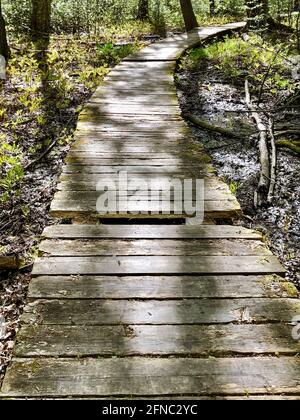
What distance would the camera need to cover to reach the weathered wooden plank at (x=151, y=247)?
3316 mm

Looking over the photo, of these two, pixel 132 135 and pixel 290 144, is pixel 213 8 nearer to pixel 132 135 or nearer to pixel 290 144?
pixel 290 144

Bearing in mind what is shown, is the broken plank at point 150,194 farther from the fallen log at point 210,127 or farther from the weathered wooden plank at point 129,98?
the weathered wooden plank at point 129,98

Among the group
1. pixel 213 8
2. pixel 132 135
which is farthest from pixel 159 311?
pixel 213 8

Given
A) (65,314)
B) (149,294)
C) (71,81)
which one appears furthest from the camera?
(71,81)

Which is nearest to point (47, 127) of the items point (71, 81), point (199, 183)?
point (71, 81)

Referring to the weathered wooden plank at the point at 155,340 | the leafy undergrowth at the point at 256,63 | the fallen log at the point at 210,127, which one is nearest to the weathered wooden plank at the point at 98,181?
the weathered wooden plank at the point at 155,340

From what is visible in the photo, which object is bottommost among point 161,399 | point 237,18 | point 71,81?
point 161,399

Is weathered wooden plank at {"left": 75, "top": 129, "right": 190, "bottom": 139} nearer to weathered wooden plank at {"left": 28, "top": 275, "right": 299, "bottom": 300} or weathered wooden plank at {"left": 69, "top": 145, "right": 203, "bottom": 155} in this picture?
weathered wooden plank at {"left": 69, "top": 145, "right": 203, "bottom": 155}

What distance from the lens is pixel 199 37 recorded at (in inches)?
533

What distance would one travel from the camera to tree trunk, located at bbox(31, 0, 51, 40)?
492 inches

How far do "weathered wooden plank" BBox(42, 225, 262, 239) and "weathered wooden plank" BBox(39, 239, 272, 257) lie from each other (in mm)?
62

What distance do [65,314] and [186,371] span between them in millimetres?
836

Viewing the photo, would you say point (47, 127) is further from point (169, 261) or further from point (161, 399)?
point (161, 399)

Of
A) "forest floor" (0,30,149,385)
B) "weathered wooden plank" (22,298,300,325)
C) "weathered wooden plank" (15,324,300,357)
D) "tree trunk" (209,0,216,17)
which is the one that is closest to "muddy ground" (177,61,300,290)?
"weathered wooden plank" (22,298,300,325)
